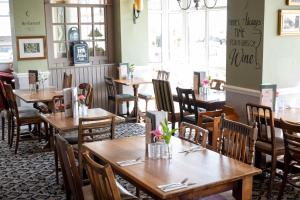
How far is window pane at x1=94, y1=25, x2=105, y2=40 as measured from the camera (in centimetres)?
804

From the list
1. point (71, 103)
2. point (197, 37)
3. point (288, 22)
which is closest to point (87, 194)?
point (71, 103)

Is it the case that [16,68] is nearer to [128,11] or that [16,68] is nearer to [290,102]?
[128,11]

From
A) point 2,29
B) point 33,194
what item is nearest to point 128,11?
point 2,29

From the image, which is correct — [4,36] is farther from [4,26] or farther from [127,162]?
[127,162]

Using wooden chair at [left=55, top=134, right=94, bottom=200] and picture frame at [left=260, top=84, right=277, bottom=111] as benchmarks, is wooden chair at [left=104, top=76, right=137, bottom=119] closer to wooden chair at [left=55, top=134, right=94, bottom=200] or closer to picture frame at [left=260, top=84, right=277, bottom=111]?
picture frame at [left=260, top=84, right=277, bottom=111]

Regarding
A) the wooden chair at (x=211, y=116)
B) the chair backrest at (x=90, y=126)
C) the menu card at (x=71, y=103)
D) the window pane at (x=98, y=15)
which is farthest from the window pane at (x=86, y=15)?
the chair backrest at (x=90, y=126)

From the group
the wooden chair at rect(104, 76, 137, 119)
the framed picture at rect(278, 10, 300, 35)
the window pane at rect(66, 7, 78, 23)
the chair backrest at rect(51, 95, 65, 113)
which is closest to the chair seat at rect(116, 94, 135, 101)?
the wooden chair at rect(104, 76, 137, 119)

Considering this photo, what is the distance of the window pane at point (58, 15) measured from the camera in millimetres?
7540

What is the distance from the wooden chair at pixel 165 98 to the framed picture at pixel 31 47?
8.18 feet

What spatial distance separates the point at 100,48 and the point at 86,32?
0.44m

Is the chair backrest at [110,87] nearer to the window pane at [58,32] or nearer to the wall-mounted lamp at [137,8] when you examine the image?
the window pane at [58,32]

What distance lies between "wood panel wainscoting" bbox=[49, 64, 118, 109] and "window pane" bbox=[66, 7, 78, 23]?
0.89 metres

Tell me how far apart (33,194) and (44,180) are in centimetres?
40

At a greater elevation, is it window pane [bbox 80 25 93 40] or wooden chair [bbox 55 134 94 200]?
window pane [bbox 80 25 93 40]
